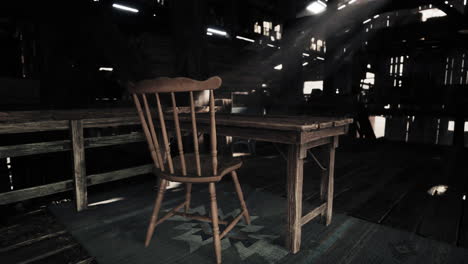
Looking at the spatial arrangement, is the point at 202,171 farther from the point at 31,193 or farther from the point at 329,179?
the point at 31,193

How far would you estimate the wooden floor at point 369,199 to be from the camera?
1.91 meters

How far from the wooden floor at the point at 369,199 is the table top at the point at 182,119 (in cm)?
38

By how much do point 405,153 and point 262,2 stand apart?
275 inches

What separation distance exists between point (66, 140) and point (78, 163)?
25 cm

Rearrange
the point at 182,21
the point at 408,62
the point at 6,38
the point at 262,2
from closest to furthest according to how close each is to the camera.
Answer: the point at 182,21, the point at 6,38, the point at 262,2, the point at 408,62

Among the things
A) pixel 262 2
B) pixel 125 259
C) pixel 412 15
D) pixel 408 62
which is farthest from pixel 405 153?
pixel 412 15

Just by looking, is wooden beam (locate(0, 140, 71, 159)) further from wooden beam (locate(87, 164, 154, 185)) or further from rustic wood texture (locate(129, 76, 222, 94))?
rustic wood texture (locate(129, 76, 222, 94))

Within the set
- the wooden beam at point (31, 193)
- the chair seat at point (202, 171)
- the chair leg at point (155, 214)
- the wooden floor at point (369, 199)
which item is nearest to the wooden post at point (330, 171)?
the wooden floor at point (369, 199)

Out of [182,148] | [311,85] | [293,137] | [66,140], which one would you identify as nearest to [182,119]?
[182,148]

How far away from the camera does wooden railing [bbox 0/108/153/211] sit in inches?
87.8

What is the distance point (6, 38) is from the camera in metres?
6.38

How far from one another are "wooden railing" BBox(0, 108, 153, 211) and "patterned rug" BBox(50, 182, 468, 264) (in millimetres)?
244

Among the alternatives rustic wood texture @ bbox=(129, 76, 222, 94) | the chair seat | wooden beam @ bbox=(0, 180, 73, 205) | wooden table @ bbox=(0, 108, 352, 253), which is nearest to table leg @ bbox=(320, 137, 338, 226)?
wooden table @ bbox=(0, 108, 352, 253)

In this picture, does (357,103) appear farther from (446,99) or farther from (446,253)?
(446,253)
